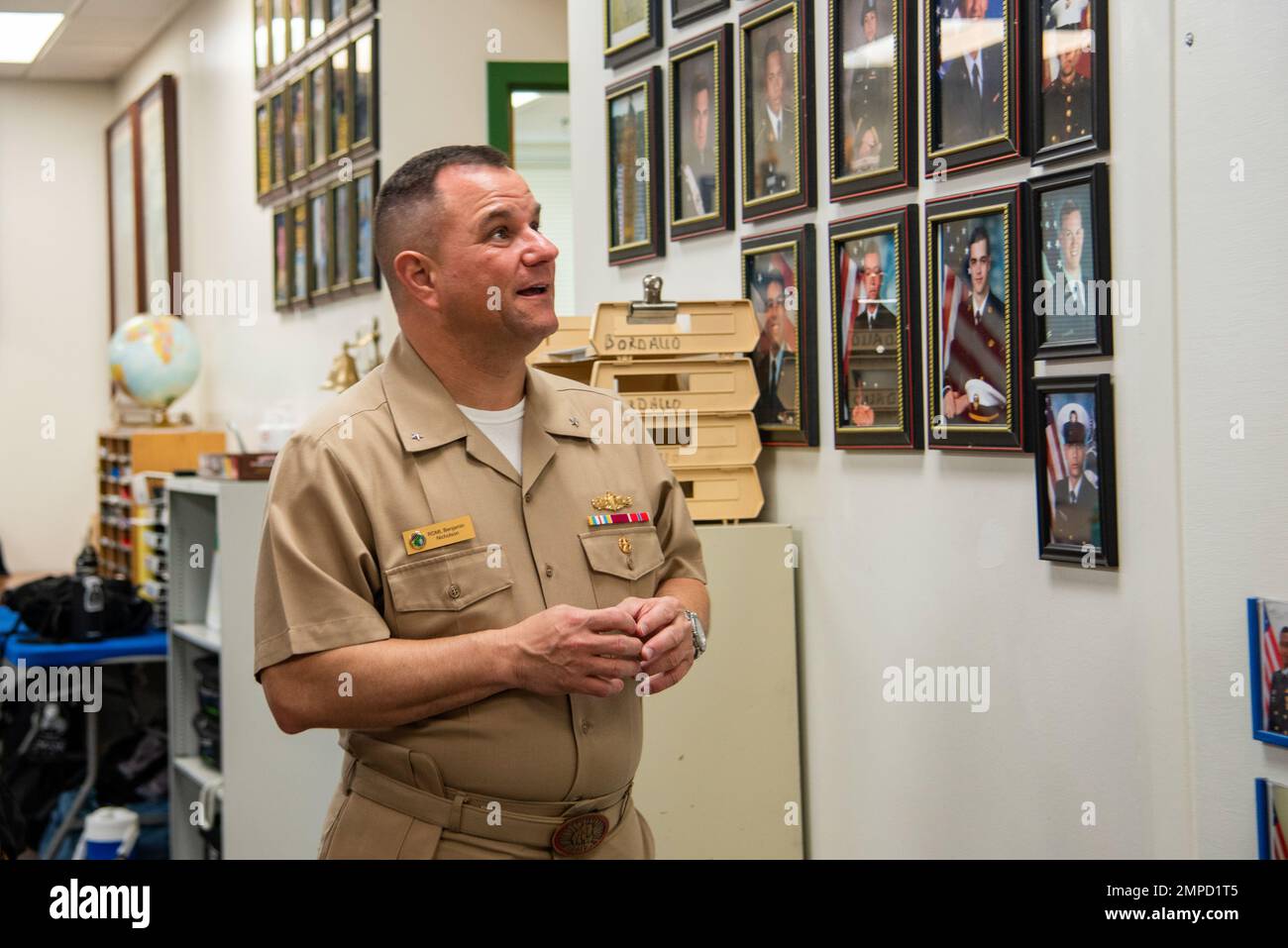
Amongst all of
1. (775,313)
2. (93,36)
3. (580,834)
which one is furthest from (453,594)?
(93,36)

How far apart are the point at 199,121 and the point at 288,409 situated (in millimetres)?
2327

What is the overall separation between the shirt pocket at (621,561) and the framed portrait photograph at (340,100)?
4202 millimetres

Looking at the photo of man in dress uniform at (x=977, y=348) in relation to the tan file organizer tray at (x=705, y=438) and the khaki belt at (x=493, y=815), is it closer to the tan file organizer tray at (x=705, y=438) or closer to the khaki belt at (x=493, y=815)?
the tan file organizer tray at (x=705, y=438)

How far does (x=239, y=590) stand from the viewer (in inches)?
144

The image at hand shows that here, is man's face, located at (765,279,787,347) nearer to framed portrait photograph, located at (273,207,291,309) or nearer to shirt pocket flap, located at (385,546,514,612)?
shirt pocket flap, located at (385,546,514,612)

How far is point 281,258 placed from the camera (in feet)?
21.8

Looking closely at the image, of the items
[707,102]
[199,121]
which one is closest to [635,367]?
[707,102]

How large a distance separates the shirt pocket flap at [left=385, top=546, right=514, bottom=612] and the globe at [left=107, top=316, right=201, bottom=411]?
6040 millimetres

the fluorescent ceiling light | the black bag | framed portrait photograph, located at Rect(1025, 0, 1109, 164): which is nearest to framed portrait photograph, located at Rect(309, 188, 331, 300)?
the black bag

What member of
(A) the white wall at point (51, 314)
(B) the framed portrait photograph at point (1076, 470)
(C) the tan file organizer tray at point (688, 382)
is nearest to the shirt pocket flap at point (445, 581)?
(B) the framed portrait photograph at point (1076, 470)

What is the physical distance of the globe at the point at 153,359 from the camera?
730 centimetres

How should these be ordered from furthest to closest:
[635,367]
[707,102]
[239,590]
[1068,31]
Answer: [239,590] < [707,102] < [635,367] < [1068,31]

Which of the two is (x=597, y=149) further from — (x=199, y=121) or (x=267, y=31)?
(x=199, y=121)

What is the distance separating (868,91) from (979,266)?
0.52m
